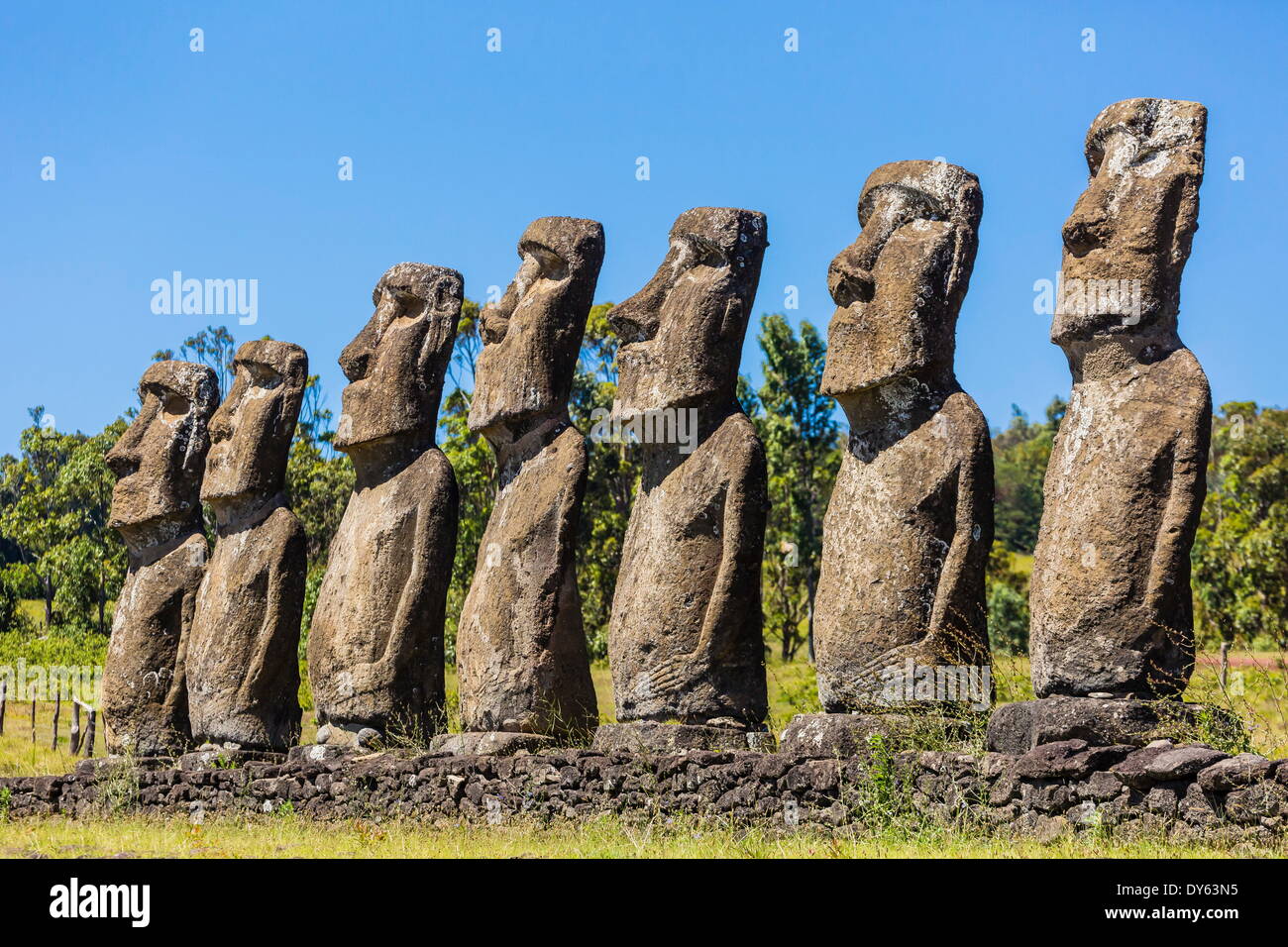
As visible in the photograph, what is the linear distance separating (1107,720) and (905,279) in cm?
325

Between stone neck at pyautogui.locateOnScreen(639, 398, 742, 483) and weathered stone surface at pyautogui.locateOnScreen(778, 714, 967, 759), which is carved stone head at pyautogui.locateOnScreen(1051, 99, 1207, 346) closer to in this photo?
weathered stone surface at pyautogui.locateOnScreen(778, 714, 967, 759)

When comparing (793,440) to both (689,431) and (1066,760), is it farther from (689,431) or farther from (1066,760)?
(1066,760)

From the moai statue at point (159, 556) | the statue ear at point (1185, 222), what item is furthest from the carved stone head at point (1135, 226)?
the moai statue at point (159, 556)

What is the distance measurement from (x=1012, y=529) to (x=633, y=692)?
5193 cm

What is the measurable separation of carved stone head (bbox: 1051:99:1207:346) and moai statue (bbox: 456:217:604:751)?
4.36 metres

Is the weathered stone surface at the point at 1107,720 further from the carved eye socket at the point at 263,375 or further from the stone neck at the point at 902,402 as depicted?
the carved eye socket at the point at 263,375

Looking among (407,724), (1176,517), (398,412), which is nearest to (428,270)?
(398,412)

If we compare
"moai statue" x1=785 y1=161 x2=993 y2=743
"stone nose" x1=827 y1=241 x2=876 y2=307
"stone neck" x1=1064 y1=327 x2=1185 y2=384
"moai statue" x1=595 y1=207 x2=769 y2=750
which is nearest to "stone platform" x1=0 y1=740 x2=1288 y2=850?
"moai statue" x1=595 y1=207 x2=769 y2=750

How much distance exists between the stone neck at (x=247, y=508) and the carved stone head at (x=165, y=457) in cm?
96

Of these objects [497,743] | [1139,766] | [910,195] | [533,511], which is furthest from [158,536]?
[1139,766]

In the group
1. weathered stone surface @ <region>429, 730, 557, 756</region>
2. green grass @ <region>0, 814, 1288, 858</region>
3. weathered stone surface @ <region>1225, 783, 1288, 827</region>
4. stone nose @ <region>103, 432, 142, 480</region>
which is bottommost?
green grass @ <region>0, 814, 1288, 858</region>

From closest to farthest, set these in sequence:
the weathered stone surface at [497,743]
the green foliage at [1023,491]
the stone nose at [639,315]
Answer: the weathered stone surface at [497,743] < the stone nose at [639,315] < the green foliage at [1023,491]

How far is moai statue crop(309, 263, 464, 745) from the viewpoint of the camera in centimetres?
1284

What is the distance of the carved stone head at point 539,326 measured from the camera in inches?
497
